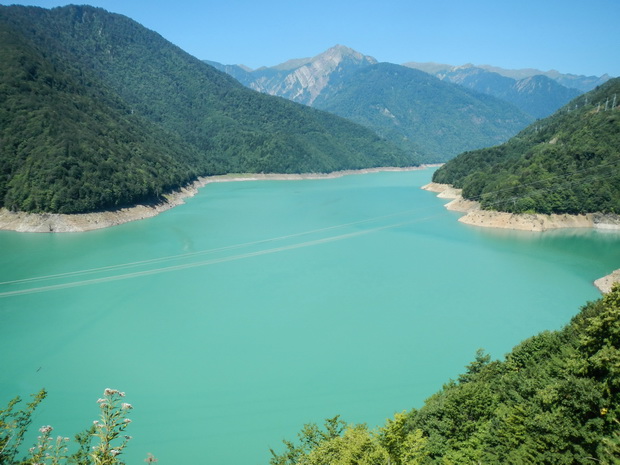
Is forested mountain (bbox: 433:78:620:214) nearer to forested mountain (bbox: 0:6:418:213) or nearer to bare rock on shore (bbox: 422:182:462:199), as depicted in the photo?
bare rock on shore (bbox: 422:182:462:199)

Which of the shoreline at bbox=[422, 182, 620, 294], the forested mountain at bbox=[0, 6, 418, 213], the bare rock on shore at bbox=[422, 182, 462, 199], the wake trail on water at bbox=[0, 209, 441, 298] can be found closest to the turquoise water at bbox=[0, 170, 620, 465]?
the wake trail on water at bbox=[0, 209, 441, 298]

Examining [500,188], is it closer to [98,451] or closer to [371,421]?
[371,421]

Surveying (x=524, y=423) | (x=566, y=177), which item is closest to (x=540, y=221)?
(x=566, y=177)

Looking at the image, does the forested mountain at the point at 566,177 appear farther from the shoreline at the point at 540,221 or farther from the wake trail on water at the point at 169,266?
the wake trail on water at the point at 169,266

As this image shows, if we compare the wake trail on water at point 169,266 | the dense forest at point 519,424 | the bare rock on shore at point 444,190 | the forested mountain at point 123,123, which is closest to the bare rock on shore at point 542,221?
the wake trail on water at point 169,266

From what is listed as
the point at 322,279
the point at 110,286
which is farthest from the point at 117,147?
the point at 322,279

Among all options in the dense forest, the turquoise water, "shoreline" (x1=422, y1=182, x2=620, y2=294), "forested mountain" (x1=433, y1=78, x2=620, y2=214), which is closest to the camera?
the dense forest
